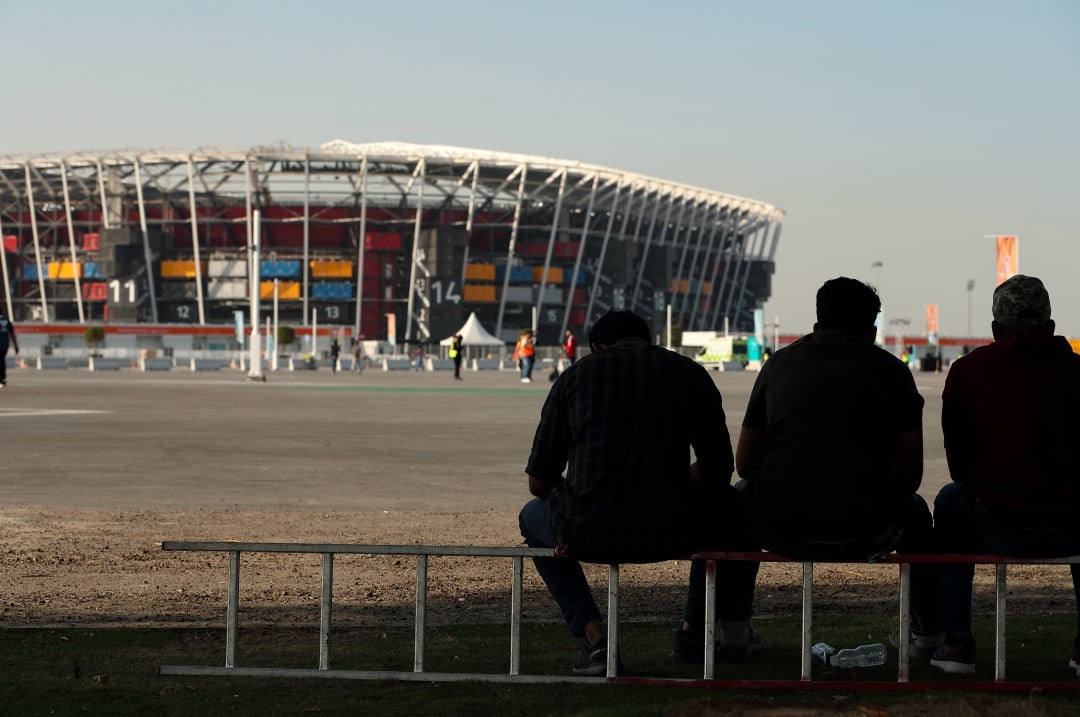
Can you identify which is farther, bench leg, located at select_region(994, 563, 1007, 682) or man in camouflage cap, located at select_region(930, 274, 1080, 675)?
man in camouflage cap, located at select_region(930, 274, 1080, 675)

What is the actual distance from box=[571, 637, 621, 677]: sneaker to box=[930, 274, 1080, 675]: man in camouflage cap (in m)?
1.22

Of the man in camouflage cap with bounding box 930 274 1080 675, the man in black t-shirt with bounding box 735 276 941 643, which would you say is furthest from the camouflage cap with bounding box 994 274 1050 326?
the man in black t-shirt with bounding box 735 276 941 643

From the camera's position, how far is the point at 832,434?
5324 mm

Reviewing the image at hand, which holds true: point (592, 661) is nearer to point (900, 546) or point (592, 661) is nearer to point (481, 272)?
point (900, 546)

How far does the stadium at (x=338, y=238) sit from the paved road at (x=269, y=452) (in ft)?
282

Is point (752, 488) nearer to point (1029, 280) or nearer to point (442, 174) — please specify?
point (1029, 280)

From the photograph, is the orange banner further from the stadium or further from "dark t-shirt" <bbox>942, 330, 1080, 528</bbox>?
the stadium

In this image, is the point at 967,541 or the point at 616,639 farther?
the point at 967,541

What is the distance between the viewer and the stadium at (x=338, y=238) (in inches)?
4675

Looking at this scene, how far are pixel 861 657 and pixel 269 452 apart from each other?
12423 millimetres

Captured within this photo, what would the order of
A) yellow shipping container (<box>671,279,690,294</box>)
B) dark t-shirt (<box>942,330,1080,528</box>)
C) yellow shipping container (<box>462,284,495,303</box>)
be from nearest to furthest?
1. dark t-shirt (<box>942,330,1080,528</box>)
2. yellow shipping container (<box>462,284,495,303</box>)
3. yellow shipping container (<box>671,279,690,294</box>)

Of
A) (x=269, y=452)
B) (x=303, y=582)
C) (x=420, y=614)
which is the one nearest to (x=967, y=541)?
(x=420, y=614)

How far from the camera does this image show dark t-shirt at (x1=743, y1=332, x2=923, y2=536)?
5328 millimetres

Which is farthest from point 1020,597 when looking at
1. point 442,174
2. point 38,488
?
point 442,174
